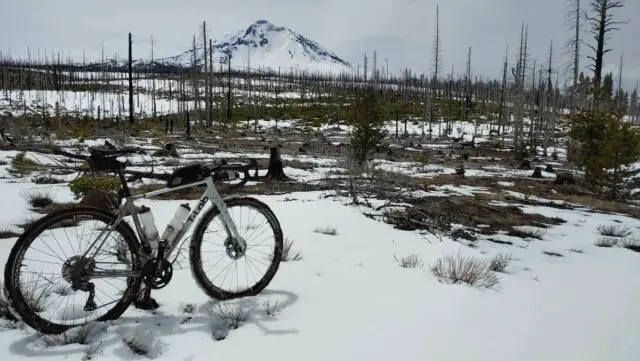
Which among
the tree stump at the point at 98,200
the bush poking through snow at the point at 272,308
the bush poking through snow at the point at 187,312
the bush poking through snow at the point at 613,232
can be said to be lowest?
the bush poking through snow at the point at 613,232

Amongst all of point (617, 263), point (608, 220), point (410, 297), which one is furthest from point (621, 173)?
point (410, 297)

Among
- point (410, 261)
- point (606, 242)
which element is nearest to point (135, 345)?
point (410, 261)

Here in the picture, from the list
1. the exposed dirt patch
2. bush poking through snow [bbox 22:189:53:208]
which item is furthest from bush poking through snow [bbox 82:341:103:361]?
bush poking through snow [bbox 22:189:53:208]

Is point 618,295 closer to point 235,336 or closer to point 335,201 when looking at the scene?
point 235,336

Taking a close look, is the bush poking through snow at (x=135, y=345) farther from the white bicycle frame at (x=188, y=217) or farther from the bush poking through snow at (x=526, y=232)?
the bush poking through snow at (x=526, y=232)

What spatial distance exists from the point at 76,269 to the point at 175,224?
0.67 metres

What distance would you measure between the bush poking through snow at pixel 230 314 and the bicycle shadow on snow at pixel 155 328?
0.01 m

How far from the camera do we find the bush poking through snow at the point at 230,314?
2.79 metres

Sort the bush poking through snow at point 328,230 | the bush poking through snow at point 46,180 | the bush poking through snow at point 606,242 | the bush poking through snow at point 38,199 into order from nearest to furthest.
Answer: the bush poking through snow at point 328,230, the bush poking through snow at point 606,242, the bush poking through snow at point 38,199, the bush poking through snow at point 46,180

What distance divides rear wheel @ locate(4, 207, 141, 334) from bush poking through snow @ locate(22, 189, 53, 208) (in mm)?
4555

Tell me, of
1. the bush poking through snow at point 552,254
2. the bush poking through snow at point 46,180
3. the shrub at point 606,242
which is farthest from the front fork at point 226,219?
the bush poking through snow at point 46,180

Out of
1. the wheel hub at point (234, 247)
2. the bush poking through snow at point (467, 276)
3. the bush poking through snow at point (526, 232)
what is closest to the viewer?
the wheel hub at point (234, 247)

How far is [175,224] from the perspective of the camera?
2891 mm

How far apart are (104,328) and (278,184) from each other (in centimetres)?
855
